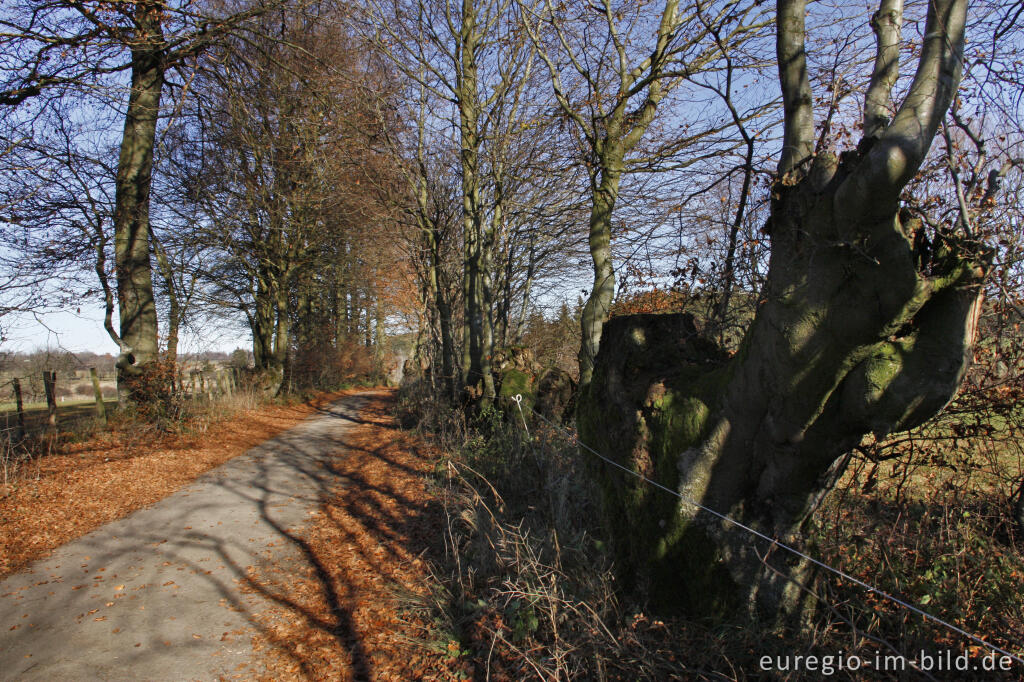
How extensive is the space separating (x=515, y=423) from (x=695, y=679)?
5767mm

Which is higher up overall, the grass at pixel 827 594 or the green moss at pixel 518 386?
the green moss at pixel 518 386

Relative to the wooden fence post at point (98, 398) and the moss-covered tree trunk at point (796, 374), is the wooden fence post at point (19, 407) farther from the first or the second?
the moss-covered tree trunk at point (796, 374)

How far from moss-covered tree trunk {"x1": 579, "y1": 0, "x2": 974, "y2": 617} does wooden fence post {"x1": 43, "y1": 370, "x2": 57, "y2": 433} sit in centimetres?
942

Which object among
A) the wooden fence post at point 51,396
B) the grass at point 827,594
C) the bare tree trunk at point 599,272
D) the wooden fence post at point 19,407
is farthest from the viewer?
the wooden fence post at point 51,396

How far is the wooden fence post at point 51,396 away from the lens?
8609mm

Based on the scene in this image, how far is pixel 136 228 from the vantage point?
10.4 metres

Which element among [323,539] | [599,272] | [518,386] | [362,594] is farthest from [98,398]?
[599,272]

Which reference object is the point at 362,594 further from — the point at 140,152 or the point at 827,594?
the point at 140,152

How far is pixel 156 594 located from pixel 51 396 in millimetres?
6796

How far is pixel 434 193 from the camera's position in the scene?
12.9 metres

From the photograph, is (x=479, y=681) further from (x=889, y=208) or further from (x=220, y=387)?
(x=220, y=387)

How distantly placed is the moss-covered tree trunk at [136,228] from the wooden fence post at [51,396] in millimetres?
990

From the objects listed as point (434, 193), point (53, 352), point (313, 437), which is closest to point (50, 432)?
point (53, 352)

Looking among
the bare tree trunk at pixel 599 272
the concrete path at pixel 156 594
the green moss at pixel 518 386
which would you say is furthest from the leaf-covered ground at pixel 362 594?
the bare tree trunk at pixel 599 272
